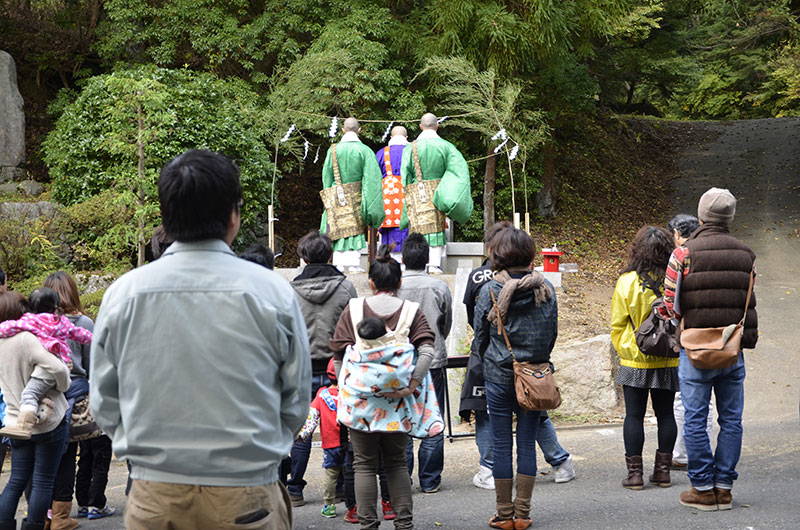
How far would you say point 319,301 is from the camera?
509 cm

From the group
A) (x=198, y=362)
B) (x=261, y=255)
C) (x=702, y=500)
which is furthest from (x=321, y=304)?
(x=198, y=362)

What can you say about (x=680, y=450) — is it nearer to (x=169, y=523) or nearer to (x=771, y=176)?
(x=169, y=523)

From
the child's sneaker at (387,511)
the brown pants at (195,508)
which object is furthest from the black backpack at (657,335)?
the brown pants at (195,508)

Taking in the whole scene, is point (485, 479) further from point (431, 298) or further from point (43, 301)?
point (43, 301)

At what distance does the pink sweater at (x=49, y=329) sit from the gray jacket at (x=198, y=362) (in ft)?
7.46

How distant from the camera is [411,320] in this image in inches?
169

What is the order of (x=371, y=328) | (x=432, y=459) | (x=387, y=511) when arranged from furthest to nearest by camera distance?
1. (x=432, y=459)
2. (x=387, y=511)
3. (x=371, y=328)

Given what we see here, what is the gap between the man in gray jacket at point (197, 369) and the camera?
7.64ft

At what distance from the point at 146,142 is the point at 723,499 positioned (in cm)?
821

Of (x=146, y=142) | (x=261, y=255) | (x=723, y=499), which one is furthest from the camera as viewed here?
(x=146, y=142)

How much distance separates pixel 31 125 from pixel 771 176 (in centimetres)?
1775

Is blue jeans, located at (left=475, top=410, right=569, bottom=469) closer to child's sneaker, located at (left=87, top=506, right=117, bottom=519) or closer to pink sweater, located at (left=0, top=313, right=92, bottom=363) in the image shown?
child's sneaker, located at (left=87, top=506, right=117, bottom=519)

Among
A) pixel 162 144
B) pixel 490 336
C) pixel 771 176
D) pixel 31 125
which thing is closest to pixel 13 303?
pixel 490 336

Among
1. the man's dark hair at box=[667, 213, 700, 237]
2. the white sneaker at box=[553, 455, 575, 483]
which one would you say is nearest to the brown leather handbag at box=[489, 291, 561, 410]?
the white sneaker at box=[553, 455, 575, 483]
